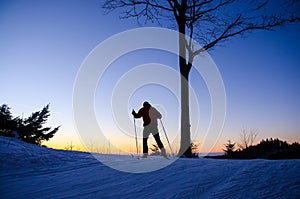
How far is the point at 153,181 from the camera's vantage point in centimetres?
329

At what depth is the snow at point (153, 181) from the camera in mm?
2594

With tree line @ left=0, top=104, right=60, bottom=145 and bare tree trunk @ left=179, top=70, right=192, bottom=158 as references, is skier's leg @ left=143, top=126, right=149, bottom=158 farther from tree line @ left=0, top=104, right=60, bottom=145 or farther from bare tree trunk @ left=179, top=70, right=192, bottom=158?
tree line @ left=0, top=104, right=60, bottom=145

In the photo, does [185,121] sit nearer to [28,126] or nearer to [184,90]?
[184,90]

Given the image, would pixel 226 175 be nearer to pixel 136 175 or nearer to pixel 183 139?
pixel 136 175

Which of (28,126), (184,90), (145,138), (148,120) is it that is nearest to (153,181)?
(145,138)

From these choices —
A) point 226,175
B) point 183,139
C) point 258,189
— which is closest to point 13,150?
point 226,175

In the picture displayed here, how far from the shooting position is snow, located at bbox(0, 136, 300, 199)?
2594 mm

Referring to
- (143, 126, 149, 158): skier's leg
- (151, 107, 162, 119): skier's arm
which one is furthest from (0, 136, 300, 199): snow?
(151, 107, 162, 119): skier's arm

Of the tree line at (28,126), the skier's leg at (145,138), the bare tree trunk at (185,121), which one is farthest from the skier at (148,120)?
the tree line at (28,126)

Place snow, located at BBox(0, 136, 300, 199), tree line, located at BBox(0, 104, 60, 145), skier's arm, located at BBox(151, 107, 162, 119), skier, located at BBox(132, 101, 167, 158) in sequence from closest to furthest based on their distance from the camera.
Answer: snow, located at BBox(0, 136, 300, 199), skier, located at BBox(132, 101, 167, 158), skier's arm, located at BBox(151, 107, 162, 119), tree line, located at BBox(0, 104, 60, 145)

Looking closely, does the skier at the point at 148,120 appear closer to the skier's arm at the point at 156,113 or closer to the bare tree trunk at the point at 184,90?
the skier's arm at the point at 156,113

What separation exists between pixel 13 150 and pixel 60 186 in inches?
96.4

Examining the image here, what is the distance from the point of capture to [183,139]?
8523 mm

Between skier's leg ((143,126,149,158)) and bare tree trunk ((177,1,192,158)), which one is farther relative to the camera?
bare tree trunk ((177,1,192,158))
